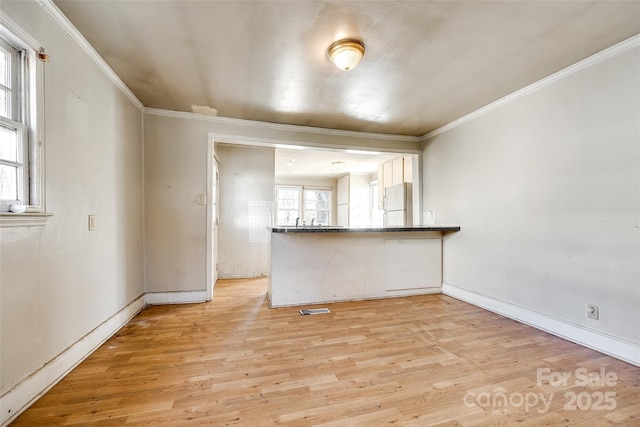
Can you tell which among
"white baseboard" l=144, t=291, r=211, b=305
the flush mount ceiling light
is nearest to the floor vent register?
"white baseboard" l=144, t=291, r=211, b=305

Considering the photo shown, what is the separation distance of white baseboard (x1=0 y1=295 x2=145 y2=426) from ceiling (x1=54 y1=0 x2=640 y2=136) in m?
2.25

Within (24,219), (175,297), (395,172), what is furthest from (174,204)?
(395,172)

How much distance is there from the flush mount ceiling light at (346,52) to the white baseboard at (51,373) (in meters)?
2.84

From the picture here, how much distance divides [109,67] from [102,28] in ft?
1.91

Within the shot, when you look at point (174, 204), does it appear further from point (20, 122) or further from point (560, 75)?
point (560, 75)

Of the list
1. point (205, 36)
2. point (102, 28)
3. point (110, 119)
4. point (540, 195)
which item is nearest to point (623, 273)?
point (540, 195)

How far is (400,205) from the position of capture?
195 inches

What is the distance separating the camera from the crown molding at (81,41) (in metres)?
1.71

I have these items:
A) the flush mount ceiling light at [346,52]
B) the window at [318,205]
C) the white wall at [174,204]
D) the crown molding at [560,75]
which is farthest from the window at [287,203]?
the flush mount ceiling light at [346,52]

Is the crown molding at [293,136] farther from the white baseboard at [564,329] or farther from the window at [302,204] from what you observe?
the window at [302,204]

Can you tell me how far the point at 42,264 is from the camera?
1681mm

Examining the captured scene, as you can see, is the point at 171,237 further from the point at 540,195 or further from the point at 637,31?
the point at 637,31

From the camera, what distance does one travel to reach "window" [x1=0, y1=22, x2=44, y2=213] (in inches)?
58.2

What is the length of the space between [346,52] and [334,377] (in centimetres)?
232
